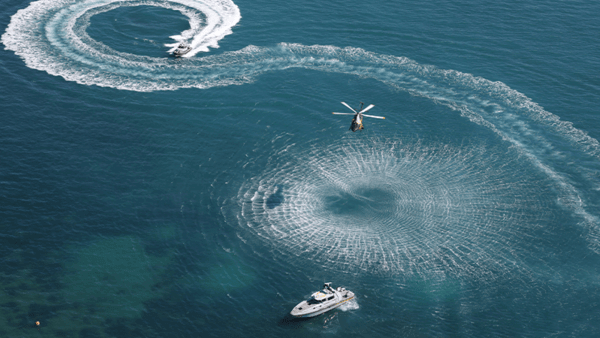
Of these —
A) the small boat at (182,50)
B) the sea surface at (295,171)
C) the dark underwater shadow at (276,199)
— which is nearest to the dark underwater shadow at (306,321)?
the sea surface at (295,171)

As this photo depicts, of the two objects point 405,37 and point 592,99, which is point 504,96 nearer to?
point 592,99

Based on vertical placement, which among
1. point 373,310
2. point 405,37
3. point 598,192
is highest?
point 405,37

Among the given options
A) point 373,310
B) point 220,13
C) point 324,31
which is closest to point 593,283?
point 373,310

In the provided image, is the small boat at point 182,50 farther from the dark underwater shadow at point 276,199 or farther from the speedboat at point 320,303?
the speedboat at point 320,303

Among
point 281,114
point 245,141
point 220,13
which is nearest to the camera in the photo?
point 245,141

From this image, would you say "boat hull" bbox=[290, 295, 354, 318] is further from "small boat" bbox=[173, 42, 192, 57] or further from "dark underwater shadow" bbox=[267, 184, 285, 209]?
"small boat" bbox=[173, 42, 192, 57]

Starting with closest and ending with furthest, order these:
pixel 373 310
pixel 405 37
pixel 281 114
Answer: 1. pixel 373 310
2. pixel 281 114
3. pixel 405 37
